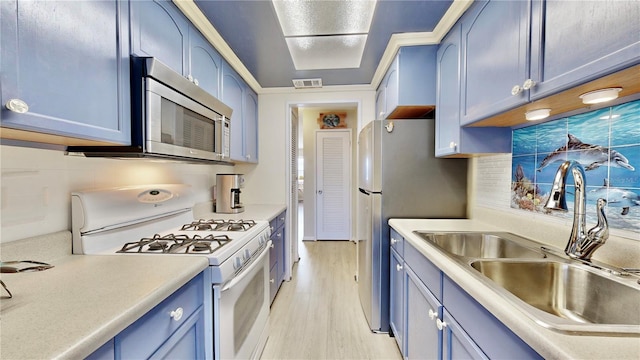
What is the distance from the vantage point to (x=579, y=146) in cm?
107

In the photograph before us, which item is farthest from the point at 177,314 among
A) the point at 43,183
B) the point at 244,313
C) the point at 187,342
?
the point at 43,183

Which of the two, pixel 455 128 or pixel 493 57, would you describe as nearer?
pixel 493 57

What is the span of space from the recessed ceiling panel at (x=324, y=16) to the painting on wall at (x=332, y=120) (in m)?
2.62

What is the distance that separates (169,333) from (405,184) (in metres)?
1.60

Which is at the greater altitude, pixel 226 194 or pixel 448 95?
pixel 448 95

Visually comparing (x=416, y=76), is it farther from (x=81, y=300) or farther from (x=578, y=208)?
(x=81, y=300)

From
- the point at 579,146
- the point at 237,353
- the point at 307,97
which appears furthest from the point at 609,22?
the point at 307,97

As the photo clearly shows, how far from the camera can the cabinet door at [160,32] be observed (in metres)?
1.09

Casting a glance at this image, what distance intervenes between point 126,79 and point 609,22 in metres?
1.64

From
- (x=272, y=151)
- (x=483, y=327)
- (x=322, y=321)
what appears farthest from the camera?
(x=272, y=151)

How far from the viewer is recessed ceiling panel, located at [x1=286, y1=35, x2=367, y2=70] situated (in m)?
2.04

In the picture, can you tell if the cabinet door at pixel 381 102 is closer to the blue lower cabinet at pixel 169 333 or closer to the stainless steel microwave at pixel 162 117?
the stainless steel microwave at pixel 162 117

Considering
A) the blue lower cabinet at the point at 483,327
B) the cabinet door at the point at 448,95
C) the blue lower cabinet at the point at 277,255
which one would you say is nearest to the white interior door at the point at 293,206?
the blue lower cabinet at the point at 277,255

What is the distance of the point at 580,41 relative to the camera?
29.8 inches
